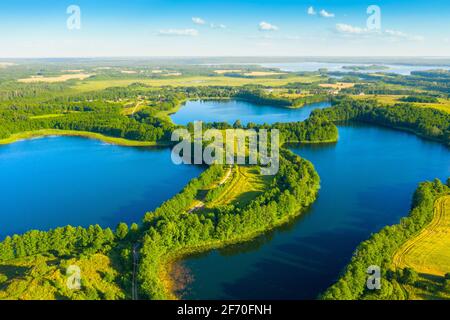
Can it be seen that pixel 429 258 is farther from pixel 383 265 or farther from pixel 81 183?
pixel 81 183

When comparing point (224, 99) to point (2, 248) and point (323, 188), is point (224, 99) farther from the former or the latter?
point (2, 248)

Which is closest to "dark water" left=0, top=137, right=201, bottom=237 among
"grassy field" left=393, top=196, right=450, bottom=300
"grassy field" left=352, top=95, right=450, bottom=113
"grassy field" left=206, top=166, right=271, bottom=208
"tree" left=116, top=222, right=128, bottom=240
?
"tree" left=116, top=222, right=128, bottom=240

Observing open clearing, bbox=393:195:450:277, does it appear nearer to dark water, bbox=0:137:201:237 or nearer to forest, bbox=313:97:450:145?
dark water, bbox=0:137:201:237

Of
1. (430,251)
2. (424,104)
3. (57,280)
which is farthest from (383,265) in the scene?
(424,104)

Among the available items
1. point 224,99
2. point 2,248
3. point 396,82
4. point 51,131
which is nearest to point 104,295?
point 2,248

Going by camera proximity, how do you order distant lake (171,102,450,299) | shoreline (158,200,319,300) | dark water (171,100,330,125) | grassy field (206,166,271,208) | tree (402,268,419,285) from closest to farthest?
tree (402,268,419,285) < shoreline (158,200,319,300) < distant lake (171,102,450,299) < grassy field (206,166,271,208) < dark water (171,100,330,125)
